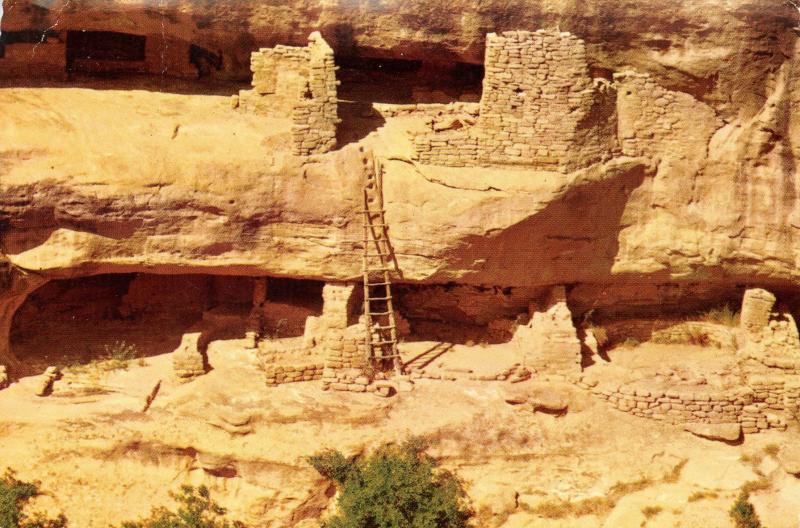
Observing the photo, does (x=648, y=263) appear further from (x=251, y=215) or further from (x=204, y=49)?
(x=204, y=49)

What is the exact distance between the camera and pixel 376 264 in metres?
9.95

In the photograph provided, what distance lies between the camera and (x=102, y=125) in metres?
9.32

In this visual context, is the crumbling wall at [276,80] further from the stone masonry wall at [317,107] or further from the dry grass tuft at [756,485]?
the dry grass tuft at [756,485]

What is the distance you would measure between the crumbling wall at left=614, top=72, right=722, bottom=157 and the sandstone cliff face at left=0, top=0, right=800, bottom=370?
16mm

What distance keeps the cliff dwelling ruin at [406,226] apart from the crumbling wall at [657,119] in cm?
2

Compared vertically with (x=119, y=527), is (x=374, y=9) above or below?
above

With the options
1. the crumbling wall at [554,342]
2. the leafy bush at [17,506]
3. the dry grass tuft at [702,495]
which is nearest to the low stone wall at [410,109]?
the crumbling wall at [554,342]

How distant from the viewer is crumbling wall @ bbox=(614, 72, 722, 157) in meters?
9.99

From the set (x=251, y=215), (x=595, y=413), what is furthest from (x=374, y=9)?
(x=595, y=413)

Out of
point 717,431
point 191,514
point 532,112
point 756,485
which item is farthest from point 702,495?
point 191,514

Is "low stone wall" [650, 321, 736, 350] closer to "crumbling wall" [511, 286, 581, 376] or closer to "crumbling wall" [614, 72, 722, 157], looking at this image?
"crumbling wall" [511, 286, 581, 376]

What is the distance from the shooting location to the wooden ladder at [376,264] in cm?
977

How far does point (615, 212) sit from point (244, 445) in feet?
15.7

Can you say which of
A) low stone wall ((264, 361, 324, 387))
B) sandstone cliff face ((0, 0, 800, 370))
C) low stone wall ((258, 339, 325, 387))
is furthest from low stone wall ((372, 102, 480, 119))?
low stone wall ((264, 361, 324, 387))
